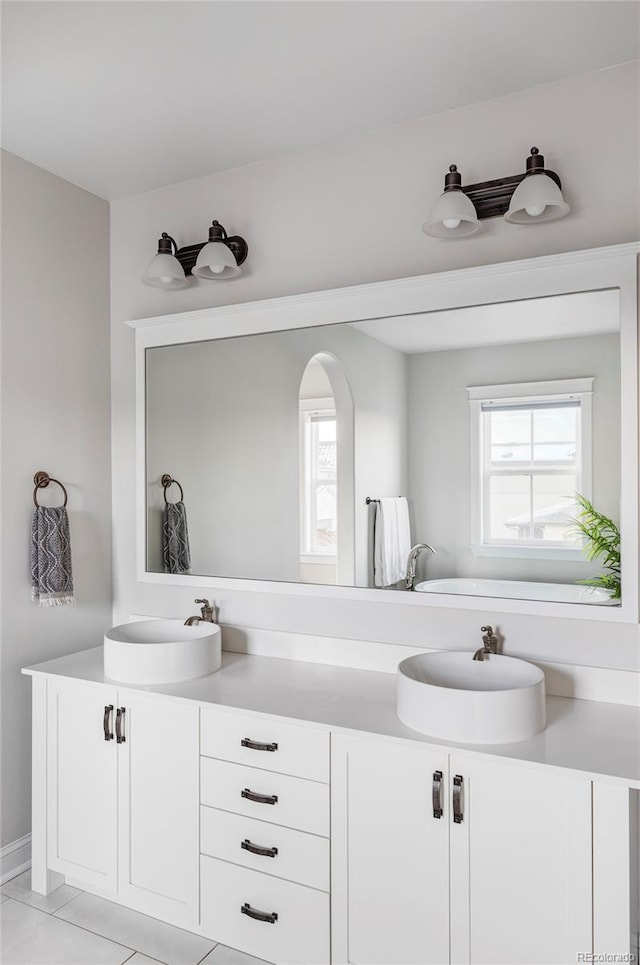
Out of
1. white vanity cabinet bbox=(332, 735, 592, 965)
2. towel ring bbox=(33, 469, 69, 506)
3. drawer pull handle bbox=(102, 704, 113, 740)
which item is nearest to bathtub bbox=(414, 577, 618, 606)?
white vanity cabinet bbox=(332, 735, 592, 965)

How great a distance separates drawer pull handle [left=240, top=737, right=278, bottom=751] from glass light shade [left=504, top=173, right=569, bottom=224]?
1635 millimetres

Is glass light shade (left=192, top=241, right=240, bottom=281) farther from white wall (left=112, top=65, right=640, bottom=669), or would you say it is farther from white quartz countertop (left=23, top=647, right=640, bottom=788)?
white quartz countertop (left=23, top=647, right=640, bottom=788)

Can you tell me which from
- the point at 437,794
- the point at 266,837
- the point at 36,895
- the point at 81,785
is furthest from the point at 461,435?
the point at 36,895

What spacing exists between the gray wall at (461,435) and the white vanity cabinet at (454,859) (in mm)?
635

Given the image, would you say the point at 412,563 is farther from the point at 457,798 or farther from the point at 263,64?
the point at 263,64

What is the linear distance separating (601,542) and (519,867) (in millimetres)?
868

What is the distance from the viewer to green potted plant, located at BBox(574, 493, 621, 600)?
1.87 metres

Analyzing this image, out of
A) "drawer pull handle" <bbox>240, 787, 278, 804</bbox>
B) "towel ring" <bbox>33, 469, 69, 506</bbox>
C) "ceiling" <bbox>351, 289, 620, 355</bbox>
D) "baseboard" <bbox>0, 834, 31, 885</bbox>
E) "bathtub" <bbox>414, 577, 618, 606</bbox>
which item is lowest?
"baseboard" <bbox>0, 834, 31, 885</bbox>

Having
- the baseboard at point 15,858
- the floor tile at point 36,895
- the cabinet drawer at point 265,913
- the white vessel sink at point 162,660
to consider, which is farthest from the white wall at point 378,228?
the floor tile at point 36,895

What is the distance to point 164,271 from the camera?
2.42 m

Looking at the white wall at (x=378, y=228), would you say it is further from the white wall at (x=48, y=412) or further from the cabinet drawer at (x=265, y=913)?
the cabinet drawer at (x=265, y=913)

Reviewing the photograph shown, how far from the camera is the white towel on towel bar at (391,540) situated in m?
2.15

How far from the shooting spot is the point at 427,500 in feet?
6.97

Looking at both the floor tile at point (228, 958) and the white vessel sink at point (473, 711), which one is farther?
the floor tile at point (228, 958)
